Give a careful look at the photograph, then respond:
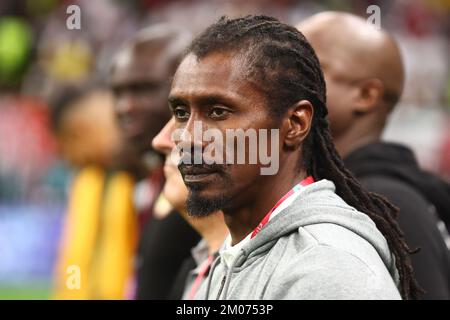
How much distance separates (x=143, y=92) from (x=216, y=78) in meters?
2.78

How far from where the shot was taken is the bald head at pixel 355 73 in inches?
152

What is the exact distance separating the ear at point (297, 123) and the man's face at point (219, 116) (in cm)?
5

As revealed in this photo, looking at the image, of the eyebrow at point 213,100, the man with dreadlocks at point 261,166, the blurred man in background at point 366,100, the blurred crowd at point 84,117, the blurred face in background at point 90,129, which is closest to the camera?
the man with dreadlocks at point 261,166

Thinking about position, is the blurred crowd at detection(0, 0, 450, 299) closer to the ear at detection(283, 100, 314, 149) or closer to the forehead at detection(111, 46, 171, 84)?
the forehead at detection(111, 46, 171, 84)

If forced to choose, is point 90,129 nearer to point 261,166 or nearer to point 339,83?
point 339,83

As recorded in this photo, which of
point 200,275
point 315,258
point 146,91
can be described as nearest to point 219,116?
point 315,258

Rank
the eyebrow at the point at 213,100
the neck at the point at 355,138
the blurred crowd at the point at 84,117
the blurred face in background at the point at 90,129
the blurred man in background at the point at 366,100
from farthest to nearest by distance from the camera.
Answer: the blurred face in background at the point at 90,129 → the blurred crowd at the point at 84,117 → the neck at the point at 355,138 → the blurred man in background at the point at 366,100 → the eyebrow at the point at 213,100

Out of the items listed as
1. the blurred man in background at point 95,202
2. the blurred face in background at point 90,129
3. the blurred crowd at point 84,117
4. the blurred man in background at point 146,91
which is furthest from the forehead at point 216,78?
the blurred face in background at point 90,129

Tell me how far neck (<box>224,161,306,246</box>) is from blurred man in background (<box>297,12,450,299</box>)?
Answer: 112 cm

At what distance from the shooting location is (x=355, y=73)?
A: 3904 millimetres

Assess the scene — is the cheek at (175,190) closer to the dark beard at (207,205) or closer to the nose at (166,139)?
the nose at (166,139)

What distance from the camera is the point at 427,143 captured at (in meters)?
11.5

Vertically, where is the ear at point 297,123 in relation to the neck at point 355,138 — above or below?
below

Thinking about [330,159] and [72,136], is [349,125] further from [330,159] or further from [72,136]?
→ [72,136]
